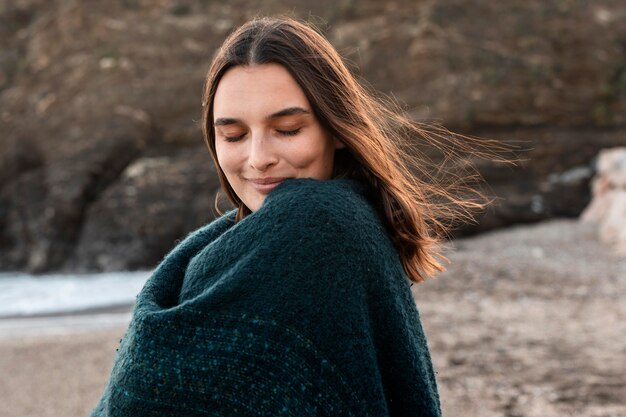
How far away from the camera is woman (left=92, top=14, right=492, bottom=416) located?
3.92ft

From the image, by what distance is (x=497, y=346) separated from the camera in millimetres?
7047

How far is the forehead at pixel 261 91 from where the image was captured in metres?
1.39

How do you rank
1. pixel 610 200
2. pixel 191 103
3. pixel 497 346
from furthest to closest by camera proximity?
pixel 191 103
pixel 610 200
pixel 497 346

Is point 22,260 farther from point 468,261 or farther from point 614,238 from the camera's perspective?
point 614,238

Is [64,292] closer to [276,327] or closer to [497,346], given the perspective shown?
[497,346]

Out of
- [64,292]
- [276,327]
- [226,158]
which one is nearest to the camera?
[276,327]

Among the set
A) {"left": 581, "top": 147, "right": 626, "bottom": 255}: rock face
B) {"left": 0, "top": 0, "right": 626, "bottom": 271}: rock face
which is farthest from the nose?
{"left": 0, "top": 0, "right": 626, "bottom": 271}: rock face

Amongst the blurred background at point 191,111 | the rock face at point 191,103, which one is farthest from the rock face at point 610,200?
the rock face at point 191,103

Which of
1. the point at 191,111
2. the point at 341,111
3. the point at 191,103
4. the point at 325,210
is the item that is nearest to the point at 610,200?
the point at 191,111

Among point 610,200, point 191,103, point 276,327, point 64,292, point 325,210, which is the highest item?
point 325,210

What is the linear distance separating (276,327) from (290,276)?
0.09 m

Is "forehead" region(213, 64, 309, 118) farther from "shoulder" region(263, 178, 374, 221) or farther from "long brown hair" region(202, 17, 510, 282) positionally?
"shoulder" region(263, 178, 374, 221)

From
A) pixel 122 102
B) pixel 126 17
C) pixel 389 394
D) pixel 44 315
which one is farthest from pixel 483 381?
pixel 126 17

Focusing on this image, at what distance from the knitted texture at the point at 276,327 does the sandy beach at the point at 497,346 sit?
4267 millimetres
